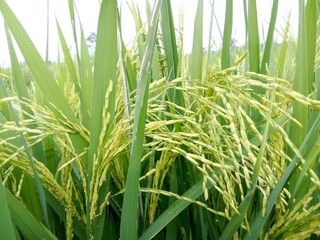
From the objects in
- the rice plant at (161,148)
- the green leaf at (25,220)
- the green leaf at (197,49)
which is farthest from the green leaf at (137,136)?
the green leaf at (197,49)

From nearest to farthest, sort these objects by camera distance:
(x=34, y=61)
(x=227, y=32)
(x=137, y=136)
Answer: (x=137, y=136) → (x=34, y=61) → (x=227, y=32)

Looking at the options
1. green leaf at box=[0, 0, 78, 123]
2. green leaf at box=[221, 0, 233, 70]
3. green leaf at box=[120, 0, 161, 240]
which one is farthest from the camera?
green leaf at box=[221, 0, 233, 70]

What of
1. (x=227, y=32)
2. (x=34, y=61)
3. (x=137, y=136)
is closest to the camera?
(x=137, y=136)

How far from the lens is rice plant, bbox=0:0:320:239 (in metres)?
0.51

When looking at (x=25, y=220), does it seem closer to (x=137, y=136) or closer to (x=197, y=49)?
(x=137, y=136)

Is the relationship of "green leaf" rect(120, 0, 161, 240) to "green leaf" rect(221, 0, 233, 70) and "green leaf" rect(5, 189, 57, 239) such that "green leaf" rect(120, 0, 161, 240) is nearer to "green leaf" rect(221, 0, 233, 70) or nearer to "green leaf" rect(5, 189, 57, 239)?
"green leaf" rect(5, 189, 57, 239)

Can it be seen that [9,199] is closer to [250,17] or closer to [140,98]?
[140,98]

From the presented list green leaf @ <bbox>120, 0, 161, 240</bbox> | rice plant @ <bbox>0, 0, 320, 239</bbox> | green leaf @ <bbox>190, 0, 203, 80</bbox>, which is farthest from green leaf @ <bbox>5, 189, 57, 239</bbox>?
green leaf @ <bbox>190, 0, 203, 80</bbox>

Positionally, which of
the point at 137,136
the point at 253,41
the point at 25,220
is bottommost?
the point at 25,220

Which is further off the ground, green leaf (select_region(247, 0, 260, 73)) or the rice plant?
green leaf (select_region(247, 0, 260, 73))

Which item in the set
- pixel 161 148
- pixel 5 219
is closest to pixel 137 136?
pixel 161 148

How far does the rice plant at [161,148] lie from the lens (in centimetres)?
51

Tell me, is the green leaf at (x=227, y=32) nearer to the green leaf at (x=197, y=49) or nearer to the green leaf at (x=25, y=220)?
the green leaf at (x=197, y=49)

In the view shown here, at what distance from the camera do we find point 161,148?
1.70ft
